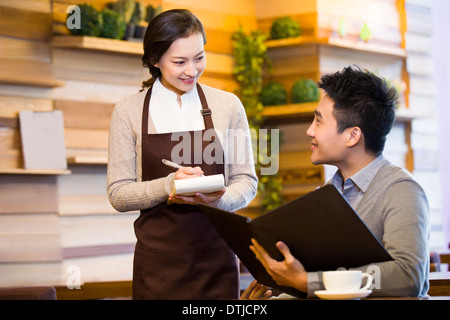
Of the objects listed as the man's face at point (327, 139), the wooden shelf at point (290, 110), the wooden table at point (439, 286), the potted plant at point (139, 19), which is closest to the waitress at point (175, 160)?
the man's face at point (327, 139)

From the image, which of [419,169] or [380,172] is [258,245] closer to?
[380,172]

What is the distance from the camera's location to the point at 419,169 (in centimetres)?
497

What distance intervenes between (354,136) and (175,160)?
22.0 inches

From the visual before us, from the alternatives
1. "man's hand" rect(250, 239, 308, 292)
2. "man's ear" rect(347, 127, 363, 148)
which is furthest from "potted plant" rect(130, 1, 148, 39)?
"man's hand" rect(250, 239, 308, 292)

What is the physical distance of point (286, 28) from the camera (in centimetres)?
426

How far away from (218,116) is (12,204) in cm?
187

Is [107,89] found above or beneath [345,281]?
above

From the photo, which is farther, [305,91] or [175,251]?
[305,91]

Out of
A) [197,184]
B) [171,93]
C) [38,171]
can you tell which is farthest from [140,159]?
[38,171]

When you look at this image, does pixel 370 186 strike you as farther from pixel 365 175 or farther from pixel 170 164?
pixel 170 164

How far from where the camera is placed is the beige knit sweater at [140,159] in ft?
6.18

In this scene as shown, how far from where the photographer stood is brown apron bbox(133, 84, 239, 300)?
1.91 m

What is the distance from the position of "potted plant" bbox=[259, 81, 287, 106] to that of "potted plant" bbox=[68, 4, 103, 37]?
1225 millimetres
